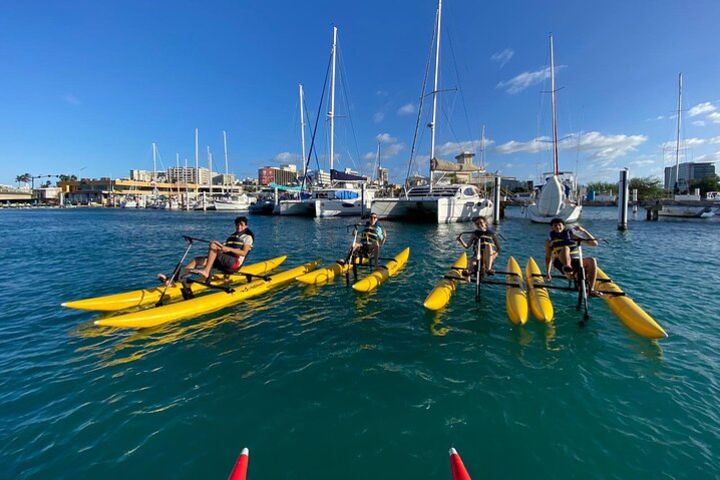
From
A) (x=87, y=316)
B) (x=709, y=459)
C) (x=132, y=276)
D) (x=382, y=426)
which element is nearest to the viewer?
(x=709, y=459)

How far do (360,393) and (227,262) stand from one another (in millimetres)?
5473

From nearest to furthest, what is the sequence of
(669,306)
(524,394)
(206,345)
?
(524,394) < (206,345) < (669,306)

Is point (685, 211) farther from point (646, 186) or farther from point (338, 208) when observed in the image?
point (646, 186)

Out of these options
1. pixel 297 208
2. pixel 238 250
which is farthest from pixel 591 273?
pixel 297 208

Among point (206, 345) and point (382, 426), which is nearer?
point (382, 426)

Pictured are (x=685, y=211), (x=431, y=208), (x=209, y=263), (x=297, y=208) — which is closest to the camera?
(x=209, y=263)

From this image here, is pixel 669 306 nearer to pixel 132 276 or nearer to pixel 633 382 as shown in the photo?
pixel 633 382

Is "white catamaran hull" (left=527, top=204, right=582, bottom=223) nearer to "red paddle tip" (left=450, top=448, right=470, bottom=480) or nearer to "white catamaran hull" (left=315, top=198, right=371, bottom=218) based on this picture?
"white catamaran hull" (left=315, top=198, right=371, bottom=218)

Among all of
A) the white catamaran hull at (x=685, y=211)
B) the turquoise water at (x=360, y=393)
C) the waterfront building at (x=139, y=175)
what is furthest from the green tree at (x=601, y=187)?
the waterfront building at (x=139, y=175)

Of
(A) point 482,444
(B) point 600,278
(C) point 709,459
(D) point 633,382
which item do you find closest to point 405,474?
(A) point 482,444

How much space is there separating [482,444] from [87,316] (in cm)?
908

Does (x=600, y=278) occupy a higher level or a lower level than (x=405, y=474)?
higher

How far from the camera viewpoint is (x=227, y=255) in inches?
349

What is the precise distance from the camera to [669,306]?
8.81m
